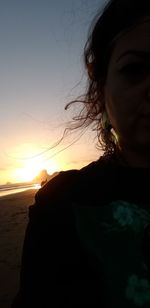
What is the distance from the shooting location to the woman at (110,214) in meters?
1.22

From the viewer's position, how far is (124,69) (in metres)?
1.56

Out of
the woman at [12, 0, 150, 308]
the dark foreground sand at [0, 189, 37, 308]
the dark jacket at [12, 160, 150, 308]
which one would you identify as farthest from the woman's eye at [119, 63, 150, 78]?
the dark foreground sand at [0, 189, 37, 308]

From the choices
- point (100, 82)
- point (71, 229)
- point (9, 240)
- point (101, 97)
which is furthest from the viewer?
point (9, 240)

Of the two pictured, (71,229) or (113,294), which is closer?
(113,294)

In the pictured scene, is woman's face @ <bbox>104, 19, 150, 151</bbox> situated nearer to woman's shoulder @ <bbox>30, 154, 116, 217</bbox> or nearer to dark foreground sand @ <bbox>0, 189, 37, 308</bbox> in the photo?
woman's shoulder @ <bbox>30, 154, 116, 217</bbox>

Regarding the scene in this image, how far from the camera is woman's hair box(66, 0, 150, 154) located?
166 centimetres

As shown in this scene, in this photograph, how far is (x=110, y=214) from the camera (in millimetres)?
1353

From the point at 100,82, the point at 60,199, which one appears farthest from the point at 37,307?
the point at 100,82

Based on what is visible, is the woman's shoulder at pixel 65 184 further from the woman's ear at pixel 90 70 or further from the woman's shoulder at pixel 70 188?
the woman's ear at pixel 90 70

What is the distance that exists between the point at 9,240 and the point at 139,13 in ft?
24.1

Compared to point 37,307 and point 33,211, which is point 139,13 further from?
point 37,307

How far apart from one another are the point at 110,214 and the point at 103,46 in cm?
97

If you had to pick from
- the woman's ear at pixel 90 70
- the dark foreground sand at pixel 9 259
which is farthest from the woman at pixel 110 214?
the dark foreground sand at pixel 9 259

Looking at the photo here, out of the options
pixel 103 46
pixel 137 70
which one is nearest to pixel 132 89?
pixel 137 70
